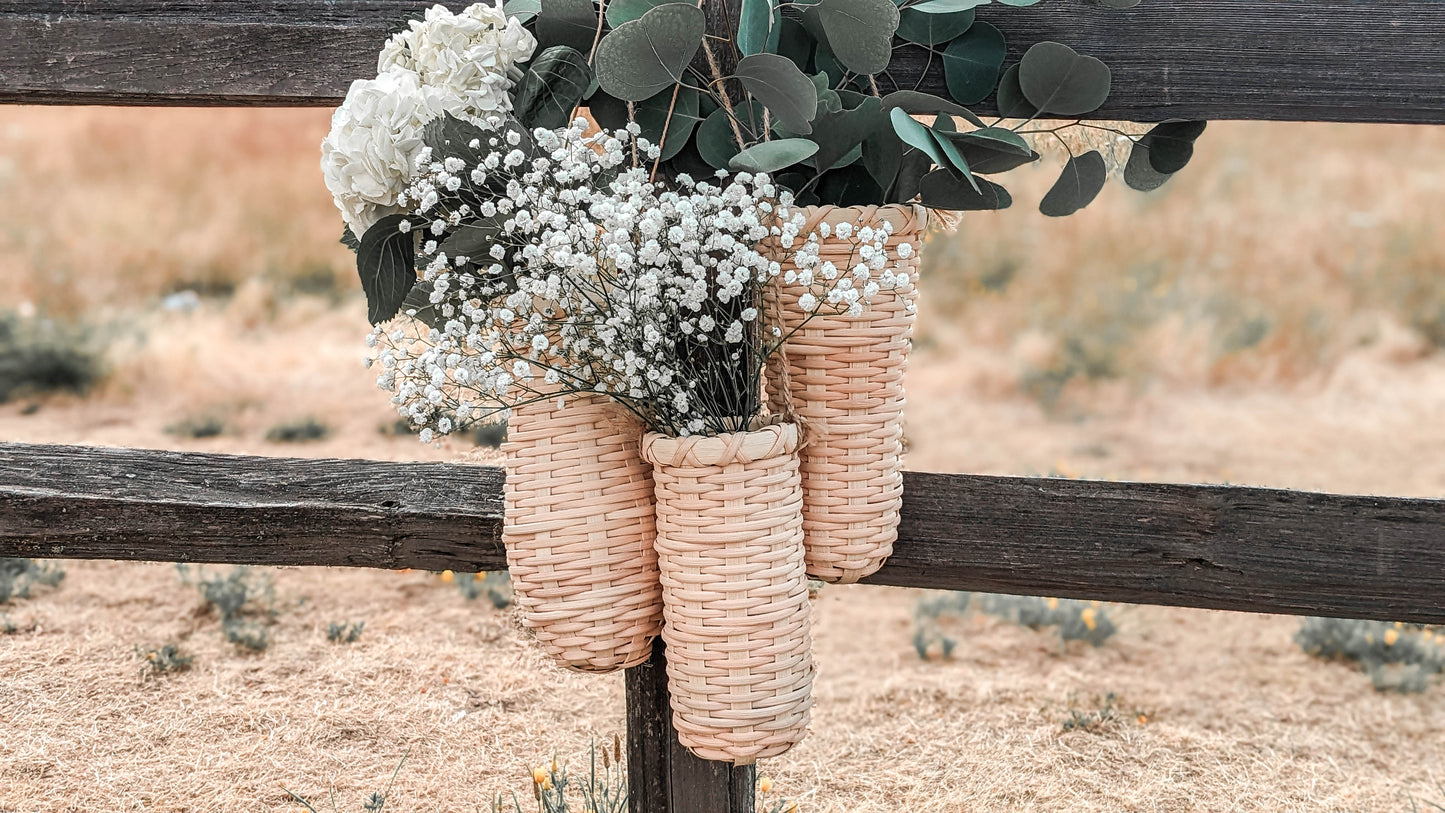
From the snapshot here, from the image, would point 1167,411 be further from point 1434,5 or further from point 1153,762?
point 1434,5

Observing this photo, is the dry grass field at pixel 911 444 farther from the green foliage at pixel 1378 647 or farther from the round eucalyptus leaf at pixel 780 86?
the round eucalyptus leaf at pixel 780 86

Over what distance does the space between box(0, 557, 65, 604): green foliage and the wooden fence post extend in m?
1.90

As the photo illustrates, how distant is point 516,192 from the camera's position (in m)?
1.01

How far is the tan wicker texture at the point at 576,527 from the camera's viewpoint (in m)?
1.15

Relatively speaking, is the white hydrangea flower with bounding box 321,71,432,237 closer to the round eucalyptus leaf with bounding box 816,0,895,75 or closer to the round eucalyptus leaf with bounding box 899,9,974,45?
the round eucalyptus leaf with bounding box 816,0,895,75

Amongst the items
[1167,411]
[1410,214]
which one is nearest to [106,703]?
[1167,411]

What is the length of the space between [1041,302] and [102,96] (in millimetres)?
4608

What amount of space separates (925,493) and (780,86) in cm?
65

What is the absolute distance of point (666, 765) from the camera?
1.47 meters

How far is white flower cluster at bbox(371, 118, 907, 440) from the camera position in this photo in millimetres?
1008

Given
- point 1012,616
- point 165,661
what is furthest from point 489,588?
point 1012,616

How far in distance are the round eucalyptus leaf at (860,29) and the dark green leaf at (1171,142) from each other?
445 millimetres

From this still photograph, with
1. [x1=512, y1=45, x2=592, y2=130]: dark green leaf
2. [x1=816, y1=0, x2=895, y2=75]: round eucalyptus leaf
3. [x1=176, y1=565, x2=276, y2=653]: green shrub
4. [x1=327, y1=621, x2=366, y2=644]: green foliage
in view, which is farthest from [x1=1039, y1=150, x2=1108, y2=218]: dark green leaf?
[x1=176, y1=565, x2=276, y2=653]: green shrub

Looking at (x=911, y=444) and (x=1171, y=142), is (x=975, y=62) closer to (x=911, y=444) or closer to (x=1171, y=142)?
(x=1171, y=142)
